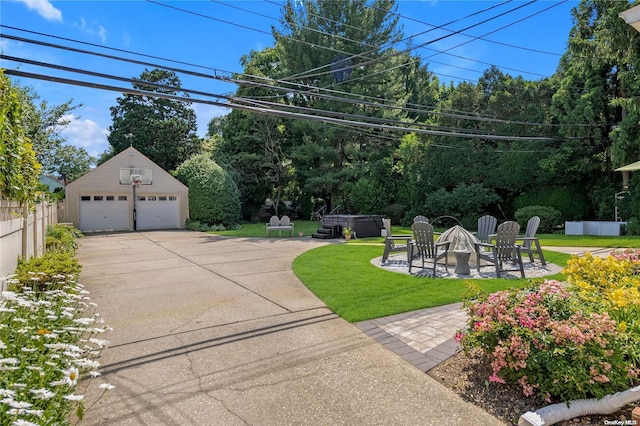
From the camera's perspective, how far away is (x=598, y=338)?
261cm

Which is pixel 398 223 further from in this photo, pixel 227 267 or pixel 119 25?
pixel 119 25

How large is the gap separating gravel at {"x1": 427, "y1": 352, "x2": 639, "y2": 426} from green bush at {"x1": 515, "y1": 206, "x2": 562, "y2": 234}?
16335 mm

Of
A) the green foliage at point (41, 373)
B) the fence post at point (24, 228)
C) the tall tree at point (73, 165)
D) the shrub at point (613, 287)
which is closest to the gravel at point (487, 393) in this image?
the shrub at point (613, 287)

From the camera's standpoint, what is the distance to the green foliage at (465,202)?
64.2 ft

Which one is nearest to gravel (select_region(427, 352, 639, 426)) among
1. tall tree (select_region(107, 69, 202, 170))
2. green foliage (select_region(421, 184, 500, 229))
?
green foliage (select_region(421, 184, 500, 229))

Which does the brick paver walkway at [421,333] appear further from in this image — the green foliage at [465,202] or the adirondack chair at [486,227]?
the green foliage at [465,202]

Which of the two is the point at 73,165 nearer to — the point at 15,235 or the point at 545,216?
the point at 15,235

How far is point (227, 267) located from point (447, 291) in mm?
5021

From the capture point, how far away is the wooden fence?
4626 millimetres

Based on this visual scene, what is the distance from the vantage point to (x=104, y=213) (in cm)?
2041

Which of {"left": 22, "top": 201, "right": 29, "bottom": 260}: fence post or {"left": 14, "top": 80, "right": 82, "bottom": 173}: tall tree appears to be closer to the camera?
{"left": 22, "top": 201, "right": 29, "bottom": 260}: fence post

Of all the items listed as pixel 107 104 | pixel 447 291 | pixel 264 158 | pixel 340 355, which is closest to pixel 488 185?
pixel 264 158

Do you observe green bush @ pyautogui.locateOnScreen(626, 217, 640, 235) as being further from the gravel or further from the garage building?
the garage building

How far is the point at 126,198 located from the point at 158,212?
187 centimetres
